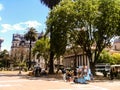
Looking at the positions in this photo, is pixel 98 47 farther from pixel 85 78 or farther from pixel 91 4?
pixel 85 78

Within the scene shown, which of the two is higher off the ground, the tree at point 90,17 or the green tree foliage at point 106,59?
the tree at point 90,17

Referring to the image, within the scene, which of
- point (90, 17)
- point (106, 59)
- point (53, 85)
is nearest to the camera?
point (53, 85)

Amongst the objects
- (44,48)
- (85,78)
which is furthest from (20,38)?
(85,78)

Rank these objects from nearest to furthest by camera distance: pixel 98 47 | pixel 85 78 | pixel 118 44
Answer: pixel 85 78 → pixel 98 47 → pixel 118 44

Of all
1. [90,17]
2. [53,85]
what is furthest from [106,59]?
[53,85]

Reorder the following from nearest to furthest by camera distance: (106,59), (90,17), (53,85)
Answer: (53,85), (90,17), (106,59)

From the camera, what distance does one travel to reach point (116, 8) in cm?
4322

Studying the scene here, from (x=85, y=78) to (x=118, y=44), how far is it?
3889 inches

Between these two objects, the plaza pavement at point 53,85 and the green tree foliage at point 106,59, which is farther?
the green tree foliage at point 106,59

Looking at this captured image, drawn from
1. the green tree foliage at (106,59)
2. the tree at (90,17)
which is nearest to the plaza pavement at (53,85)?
the tree at (90,17)

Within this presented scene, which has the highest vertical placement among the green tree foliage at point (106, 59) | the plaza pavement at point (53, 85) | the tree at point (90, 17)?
the tree at point (90, 17)

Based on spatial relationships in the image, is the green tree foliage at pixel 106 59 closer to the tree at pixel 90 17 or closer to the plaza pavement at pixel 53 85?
the tree at pixel 90 17

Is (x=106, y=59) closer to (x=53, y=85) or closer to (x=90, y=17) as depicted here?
(x=90, y=17)

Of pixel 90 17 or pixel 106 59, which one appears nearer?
pixel 90 17
